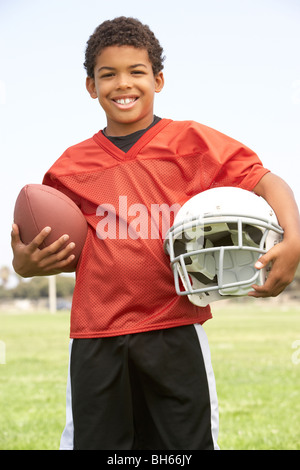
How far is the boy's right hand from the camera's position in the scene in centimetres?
224

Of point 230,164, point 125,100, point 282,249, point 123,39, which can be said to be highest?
point 123,39

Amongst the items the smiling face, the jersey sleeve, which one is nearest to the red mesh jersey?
the jersey sleeve

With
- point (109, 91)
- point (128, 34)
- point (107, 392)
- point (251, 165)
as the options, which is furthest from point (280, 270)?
point (128, 34)

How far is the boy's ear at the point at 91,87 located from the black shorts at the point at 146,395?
3.38 feet

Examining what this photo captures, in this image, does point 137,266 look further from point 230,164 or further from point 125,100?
point 125,100

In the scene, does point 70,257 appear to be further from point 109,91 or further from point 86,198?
point 109,91

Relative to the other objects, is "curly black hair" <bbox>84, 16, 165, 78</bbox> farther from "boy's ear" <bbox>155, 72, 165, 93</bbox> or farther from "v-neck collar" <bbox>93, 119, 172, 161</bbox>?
"v-neck collar" <bbox>93, 119, 172, 161</bbox>

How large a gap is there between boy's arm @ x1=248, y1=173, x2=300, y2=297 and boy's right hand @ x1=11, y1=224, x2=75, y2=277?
73 cm

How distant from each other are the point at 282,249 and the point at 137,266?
537mm

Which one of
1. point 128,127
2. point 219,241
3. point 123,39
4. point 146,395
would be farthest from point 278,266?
point 123,39

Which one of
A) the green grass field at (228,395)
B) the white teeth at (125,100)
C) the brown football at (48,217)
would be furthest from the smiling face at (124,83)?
the green grass field at (228,395)

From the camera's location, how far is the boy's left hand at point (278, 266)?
2.06 metres

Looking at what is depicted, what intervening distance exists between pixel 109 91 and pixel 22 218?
61 cm

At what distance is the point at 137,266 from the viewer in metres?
2.22
